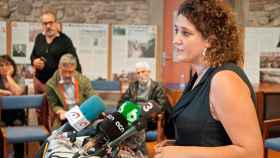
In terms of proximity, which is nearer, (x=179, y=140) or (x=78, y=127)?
(x=179, y=140)

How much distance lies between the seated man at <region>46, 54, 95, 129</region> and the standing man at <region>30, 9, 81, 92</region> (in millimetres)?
305

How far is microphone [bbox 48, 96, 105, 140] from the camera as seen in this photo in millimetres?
2266

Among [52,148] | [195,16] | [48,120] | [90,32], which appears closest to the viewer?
[195,16]

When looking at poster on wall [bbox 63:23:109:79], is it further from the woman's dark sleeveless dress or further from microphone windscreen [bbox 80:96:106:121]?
the woman's dark sleeveless dress

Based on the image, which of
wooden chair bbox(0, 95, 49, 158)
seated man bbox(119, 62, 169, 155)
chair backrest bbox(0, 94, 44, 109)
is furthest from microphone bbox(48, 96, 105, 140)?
seated man bbox(119, 62, 169, 155)

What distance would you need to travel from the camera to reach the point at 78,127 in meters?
2.26

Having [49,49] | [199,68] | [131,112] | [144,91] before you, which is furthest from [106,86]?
[199,68]

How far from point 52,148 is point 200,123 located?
2.85 ft

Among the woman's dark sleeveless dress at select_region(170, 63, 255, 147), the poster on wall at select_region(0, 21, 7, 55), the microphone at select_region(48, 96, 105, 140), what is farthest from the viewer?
the poster on wall at select_region(0, 21, 7, 55)

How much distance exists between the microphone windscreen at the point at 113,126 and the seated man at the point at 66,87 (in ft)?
8.68

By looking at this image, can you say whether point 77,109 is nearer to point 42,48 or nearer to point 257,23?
point 42,48

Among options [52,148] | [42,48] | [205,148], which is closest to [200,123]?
[205,148]

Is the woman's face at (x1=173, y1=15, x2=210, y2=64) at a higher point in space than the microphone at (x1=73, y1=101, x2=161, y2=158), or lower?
higher

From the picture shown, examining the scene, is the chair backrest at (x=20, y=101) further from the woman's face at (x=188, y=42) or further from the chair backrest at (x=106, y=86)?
the woman's face at (x=188, y=42)
